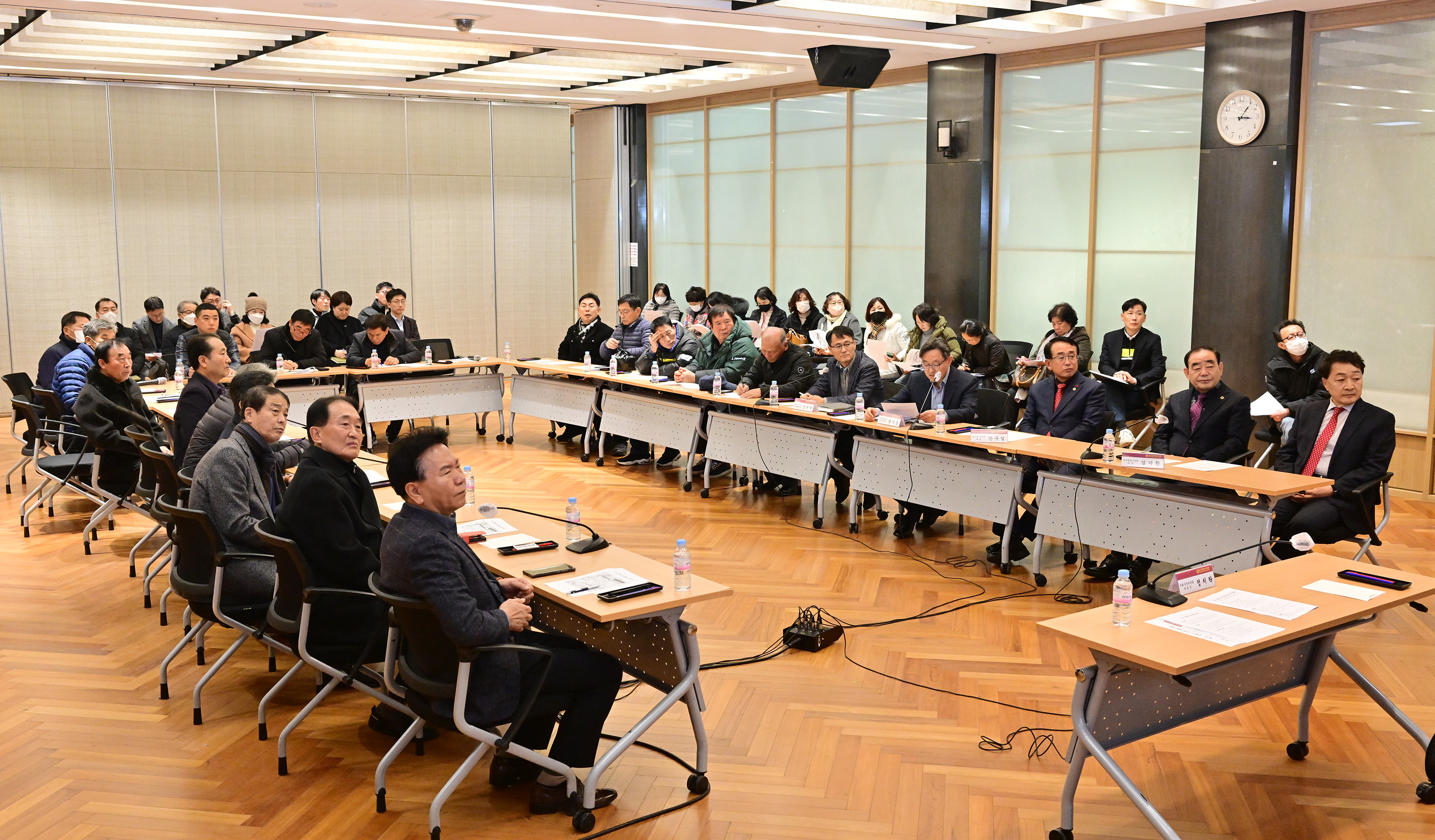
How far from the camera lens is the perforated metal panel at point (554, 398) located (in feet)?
31.9

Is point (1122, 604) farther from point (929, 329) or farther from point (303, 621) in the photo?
point (929, 329)

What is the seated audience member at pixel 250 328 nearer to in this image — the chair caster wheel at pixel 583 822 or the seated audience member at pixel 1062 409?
the seated audience member at pixel 1062 409

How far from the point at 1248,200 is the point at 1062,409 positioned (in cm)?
286

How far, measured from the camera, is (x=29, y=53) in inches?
384

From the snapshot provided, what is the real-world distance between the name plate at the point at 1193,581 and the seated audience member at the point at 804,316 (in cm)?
744

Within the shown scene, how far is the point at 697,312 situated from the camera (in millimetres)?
12039

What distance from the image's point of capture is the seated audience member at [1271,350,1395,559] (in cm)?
543

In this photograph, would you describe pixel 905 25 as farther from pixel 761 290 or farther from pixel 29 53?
pixel 29 53

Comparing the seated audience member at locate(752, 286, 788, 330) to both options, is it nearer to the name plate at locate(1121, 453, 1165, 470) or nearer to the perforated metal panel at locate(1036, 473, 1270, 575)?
the perforated metal panel at locate(1036, 473, 1270, 575)

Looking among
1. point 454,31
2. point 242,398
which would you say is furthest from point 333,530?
point 454,31

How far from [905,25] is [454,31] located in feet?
11.3

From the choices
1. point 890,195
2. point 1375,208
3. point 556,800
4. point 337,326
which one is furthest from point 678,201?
point 556,800

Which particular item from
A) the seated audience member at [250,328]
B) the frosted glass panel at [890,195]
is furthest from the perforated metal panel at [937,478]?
the seated audience member at [250,328]

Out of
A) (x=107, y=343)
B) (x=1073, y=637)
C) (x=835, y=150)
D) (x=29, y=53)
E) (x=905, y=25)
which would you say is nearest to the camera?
(x=1073, y=637)
